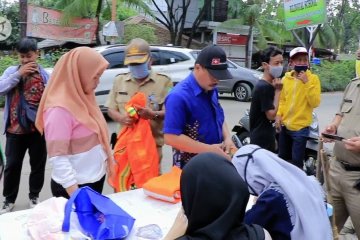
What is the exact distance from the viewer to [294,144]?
16.1 ft

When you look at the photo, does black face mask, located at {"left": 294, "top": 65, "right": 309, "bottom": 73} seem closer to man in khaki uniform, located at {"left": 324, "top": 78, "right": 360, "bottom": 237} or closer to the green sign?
man in khaki uniform, located at {"left": 324, "top": 78, "right": 360, "bottom": 237}

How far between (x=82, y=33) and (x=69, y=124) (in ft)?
56.3

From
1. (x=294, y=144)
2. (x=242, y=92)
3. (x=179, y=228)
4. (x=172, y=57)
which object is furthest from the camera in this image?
(x=242, y=92)

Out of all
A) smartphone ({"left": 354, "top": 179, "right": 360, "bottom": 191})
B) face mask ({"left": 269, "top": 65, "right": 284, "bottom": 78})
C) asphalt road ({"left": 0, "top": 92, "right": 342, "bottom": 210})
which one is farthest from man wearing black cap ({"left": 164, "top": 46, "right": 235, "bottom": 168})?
asphalt road ({"left": 0, "top": 92, "right": 342, "bottom": 210})

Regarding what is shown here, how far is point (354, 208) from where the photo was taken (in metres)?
2.98

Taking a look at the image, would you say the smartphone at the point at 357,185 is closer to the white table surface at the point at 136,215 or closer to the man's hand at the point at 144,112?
the white table surface at the point at 136,215

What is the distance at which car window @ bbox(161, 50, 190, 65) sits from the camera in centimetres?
1095

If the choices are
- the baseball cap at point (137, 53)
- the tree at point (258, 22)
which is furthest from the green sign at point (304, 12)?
the tree at point (258, 22)

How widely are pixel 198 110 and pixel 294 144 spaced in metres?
2.52

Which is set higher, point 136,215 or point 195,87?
point 195,87

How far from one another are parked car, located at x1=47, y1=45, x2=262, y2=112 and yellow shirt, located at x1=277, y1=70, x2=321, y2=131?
211 cm

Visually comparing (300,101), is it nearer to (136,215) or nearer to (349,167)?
(349,167)

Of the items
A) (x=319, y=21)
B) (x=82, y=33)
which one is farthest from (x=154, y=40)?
(x=319, y=21)

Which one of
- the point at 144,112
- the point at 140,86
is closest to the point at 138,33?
the point at 140,86
